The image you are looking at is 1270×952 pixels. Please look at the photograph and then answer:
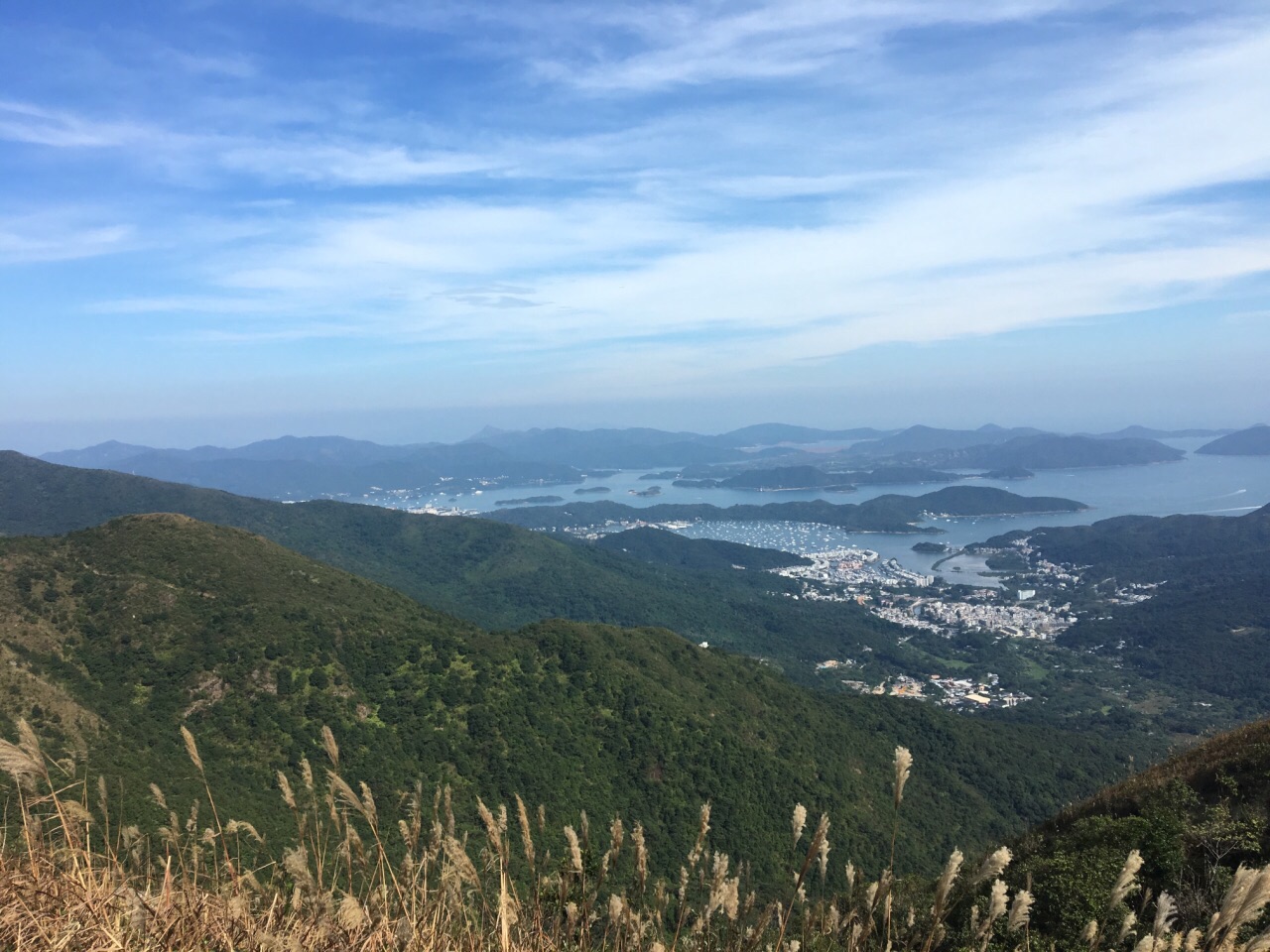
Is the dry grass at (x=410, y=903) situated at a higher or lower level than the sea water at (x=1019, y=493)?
higher

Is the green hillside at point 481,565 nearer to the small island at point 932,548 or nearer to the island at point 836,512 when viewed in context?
the small island at point 932,548

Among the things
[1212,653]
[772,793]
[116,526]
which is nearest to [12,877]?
[772,793]

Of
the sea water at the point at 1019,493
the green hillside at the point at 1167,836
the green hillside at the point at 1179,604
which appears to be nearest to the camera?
the green hillside at the point at 1167,836

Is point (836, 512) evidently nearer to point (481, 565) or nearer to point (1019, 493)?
point (1019, 493)

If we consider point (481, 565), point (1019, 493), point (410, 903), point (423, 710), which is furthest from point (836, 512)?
point (410, 903)

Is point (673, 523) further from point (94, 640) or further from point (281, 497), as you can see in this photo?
point (94, 640)

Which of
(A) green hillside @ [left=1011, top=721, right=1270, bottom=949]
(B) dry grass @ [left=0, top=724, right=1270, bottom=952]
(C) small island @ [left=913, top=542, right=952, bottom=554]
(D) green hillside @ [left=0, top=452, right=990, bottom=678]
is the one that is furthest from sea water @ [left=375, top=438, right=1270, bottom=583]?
(B) dry grass @ [left=0, top=724, right=1270, bottom=952]

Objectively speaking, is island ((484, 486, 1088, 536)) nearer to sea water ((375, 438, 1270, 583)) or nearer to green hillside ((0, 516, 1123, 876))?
sea water ((375, 438, 1270, 583))

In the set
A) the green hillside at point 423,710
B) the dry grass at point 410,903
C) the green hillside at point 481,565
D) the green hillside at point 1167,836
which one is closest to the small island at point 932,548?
the green hillside at point 481,565
